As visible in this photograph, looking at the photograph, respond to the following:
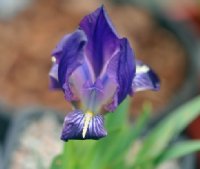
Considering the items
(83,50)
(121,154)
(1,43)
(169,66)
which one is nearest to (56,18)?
(1,43)

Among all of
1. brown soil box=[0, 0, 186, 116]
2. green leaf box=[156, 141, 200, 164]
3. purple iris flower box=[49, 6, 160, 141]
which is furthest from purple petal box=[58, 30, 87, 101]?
brown soil box=[0, 0, 186, 116]

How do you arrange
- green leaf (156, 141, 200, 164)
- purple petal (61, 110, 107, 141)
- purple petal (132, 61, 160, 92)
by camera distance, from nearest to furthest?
purple petal (61, 110, 107, 141) → purple petal (132, 61, 160, 92) → green leaf (156, 141, 200, 164)

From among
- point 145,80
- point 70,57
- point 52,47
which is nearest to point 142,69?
point 145,80

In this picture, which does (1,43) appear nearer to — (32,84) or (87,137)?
(32,84)

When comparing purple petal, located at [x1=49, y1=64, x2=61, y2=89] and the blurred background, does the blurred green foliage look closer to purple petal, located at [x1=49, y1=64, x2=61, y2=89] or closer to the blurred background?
purple petal, located at [x1=49, y1=64, x2=61, y2=89]

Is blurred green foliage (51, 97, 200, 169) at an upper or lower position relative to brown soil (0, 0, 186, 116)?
lower

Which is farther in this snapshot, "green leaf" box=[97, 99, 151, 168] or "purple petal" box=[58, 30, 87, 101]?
"green leaf" box=[97, 99, 151, 168]
